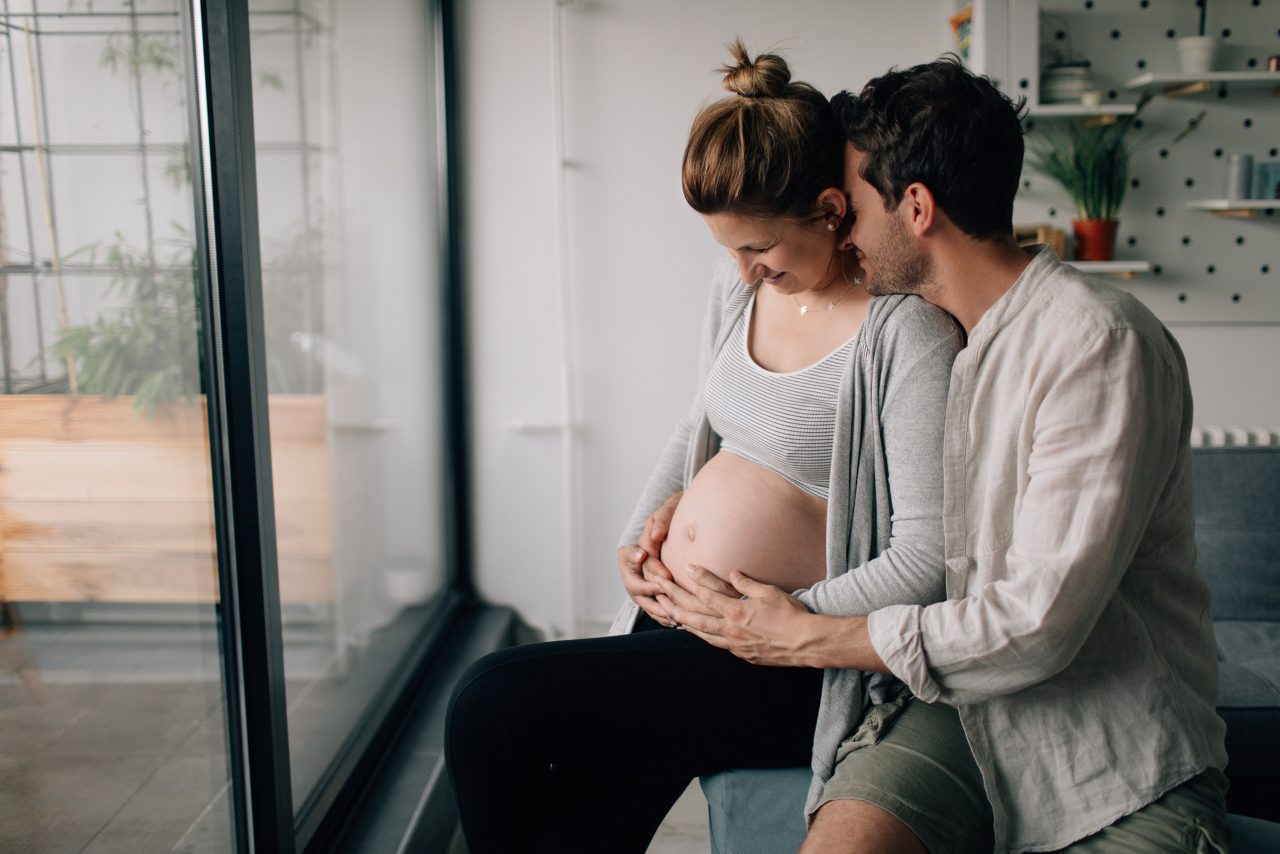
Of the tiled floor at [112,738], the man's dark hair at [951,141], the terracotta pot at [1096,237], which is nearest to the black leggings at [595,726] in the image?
the tiled floor at [112,738]

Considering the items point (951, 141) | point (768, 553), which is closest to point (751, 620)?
point (768, 553)

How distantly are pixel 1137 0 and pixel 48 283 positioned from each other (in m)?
2.58

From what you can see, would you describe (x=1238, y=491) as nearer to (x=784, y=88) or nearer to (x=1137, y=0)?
(x=1137, y=0)

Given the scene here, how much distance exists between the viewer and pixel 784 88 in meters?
1.24

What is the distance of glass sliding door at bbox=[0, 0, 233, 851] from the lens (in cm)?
91

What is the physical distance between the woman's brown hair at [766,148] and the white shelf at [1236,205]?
172 cm

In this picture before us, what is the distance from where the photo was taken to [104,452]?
107 centimetres

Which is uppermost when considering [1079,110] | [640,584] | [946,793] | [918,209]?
[1079,110]

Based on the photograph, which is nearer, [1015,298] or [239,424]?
[1015,298]

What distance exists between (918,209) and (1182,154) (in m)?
1.88

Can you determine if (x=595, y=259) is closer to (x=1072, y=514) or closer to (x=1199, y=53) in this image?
(x=1199, y=53)

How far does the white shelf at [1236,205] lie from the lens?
2443mm

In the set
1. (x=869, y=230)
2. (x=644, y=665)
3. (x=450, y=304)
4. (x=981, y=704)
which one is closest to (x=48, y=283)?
(x=644, y=665)

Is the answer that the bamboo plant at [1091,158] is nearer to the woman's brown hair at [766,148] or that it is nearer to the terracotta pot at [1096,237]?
the terracotta pot at [1096,237]
